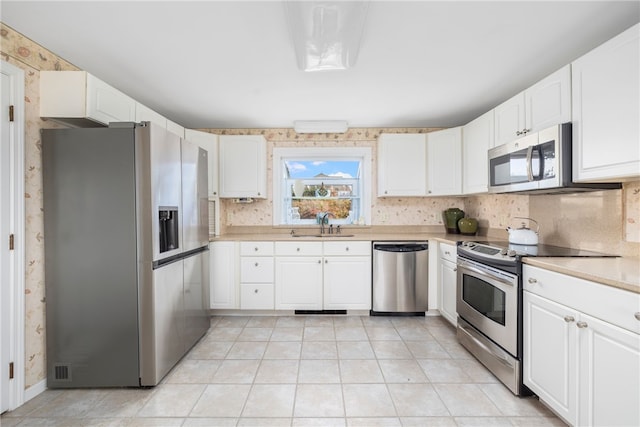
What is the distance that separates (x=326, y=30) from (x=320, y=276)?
240 cm

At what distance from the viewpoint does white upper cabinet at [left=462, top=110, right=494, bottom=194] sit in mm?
2775

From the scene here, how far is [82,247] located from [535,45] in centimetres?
328

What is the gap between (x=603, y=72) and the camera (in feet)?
5.18

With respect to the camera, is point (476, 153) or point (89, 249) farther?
point (476, 153)

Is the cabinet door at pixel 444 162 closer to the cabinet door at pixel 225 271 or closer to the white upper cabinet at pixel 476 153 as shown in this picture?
the white upper cabinet at pixel 476 153

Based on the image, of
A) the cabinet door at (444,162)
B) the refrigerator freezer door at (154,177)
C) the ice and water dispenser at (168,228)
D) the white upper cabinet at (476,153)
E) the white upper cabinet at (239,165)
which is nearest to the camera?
the refrigerator freezer door at (154,177)

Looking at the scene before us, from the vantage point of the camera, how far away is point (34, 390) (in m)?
1.89

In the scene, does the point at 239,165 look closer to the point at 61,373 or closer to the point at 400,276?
the point at 400,276

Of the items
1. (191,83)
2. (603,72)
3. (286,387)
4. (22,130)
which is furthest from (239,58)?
(286,387)

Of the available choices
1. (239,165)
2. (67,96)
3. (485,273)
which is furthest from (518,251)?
(67,96)

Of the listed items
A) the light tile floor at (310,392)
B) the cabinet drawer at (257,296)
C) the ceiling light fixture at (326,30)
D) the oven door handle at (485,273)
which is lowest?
the light tile floor at (310,392)

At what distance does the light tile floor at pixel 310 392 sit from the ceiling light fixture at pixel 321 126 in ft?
7.70

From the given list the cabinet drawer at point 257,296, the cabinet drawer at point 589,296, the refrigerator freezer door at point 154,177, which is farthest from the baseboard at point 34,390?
the cabinet drawer at point 589,296

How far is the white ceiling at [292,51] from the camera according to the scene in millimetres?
1612
